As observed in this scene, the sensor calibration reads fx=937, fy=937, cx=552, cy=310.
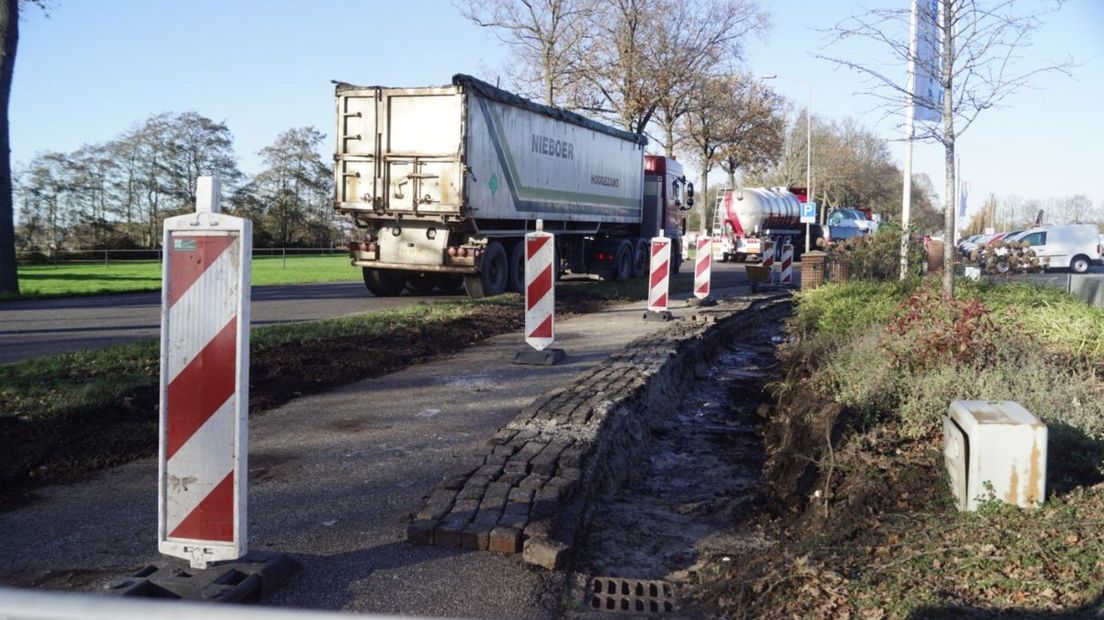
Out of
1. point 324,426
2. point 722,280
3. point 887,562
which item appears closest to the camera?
point 887,562

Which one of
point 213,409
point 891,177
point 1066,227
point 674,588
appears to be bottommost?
point 674,588

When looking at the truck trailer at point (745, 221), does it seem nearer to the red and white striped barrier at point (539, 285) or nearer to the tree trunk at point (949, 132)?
the tree trunk at point (949, 132)

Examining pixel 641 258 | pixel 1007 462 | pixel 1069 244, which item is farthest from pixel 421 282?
pixel 1069 244

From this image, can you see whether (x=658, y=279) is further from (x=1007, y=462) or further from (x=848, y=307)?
(x=1007, y=462)

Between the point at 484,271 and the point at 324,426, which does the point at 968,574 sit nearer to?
the point at 324,426

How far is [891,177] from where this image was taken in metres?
74.7

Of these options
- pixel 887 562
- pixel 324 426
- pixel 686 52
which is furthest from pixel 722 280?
pixel 887 562

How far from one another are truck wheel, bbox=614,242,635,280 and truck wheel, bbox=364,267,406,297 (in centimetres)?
717

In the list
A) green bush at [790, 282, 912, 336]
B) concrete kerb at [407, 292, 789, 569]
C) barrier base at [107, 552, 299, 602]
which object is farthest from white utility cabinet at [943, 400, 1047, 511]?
green bush at [790, 282, 912, 336]

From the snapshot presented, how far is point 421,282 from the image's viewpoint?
1939 centimetres

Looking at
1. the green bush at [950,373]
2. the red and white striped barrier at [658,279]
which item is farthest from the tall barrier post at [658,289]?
the green bush at [950,373]

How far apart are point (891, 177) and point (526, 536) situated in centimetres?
7646

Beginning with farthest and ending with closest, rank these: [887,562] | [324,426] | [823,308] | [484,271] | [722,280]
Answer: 1. [722,280]
2. [484,271]
3. [823,308]
4. [324,426]
5. [887,562]

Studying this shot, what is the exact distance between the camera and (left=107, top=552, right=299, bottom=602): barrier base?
3.41 meters
